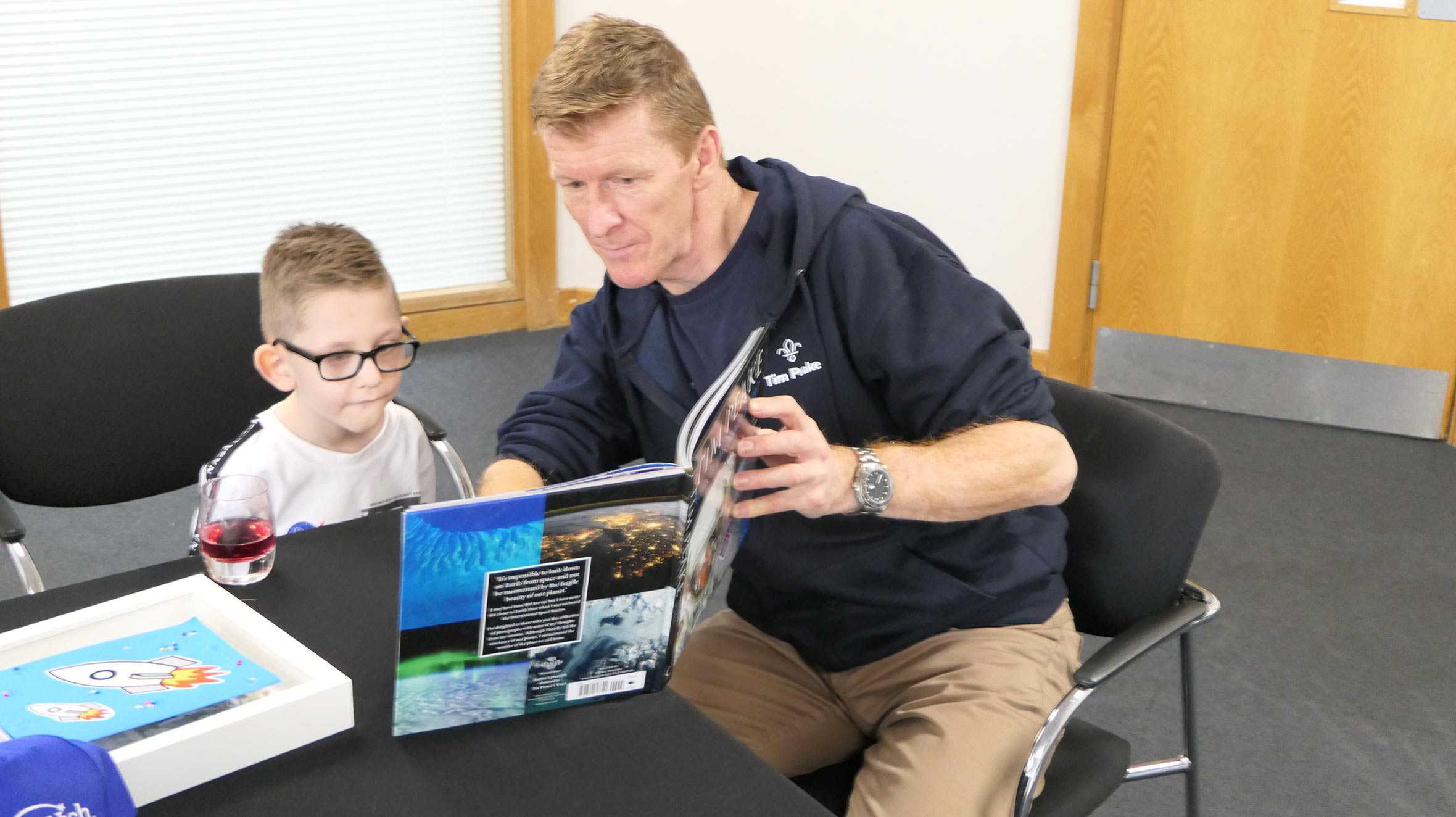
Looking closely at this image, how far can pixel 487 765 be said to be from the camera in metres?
1.11

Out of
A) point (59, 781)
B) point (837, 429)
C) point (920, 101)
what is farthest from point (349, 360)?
point (920, 101)

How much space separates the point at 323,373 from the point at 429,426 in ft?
1.04

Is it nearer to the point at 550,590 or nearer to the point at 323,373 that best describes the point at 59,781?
the point at 550,590

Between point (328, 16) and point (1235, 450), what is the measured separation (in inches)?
121

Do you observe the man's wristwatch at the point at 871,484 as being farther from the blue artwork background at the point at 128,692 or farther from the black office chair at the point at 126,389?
the black office chair at the point at 126,389

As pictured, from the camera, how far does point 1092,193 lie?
13.6 ft

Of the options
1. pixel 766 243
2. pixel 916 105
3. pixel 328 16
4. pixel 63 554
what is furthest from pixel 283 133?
pixel 766 243

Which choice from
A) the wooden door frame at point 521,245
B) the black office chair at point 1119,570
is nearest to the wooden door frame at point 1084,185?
the wooden door frame at point 521,245

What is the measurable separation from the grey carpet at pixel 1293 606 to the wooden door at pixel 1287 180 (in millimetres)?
341

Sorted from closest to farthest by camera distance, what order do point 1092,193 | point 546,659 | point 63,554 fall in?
point 546,659 < point 63,554 < point 1092,193

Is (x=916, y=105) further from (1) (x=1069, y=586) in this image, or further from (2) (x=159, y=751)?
(2) (x=159, y=751)

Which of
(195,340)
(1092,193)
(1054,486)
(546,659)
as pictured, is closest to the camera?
(546,659)

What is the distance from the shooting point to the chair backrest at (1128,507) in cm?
162

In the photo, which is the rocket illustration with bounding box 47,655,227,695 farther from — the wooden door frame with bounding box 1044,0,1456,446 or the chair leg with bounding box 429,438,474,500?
the wooden door frame with bounding box 1044,0,1456,446
